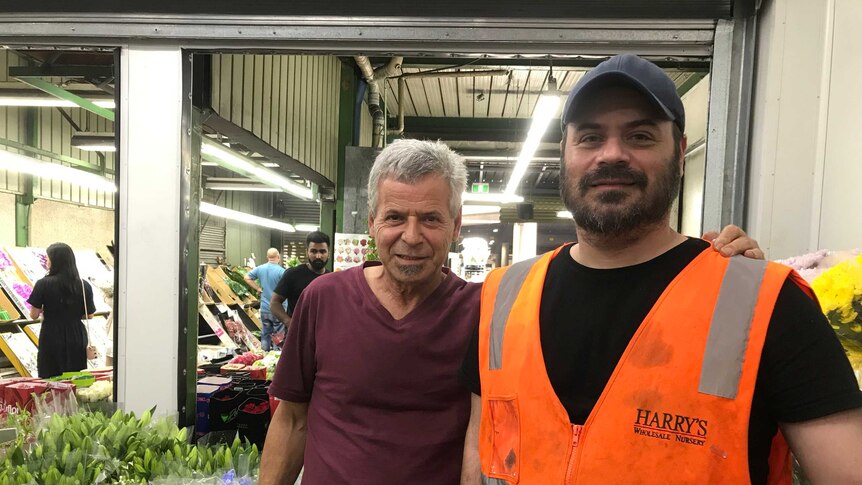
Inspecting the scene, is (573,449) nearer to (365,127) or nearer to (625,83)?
(625,83)

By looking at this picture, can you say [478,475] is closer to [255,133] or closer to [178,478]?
[178,478]

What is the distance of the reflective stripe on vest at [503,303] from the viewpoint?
1.18 m

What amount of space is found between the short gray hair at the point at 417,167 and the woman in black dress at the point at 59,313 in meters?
4.62

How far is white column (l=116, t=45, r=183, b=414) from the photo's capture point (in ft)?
7.89

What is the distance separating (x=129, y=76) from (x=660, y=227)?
2.49m

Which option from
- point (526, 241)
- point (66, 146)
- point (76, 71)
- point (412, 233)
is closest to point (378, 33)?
point (412, 233)

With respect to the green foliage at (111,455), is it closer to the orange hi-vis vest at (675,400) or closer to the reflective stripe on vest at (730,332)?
the orange hi-vis vest at (675,400)

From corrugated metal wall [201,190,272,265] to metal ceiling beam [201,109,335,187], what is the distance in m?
9.26

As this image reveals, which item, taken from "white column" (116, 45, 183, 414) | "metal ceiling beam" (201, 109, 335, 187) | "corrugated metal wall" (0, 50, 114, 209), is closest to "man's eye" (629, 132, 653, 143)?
"white column" (116, 45, 183, 414)

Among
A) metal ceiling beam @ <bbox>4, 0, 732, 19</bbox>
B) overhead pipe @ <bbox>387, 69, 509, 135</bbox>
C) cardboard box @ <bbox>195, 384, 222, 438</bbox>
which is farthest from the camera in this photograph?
overhead pipe @ <bbox>387, 69, 509, 135</bbox>

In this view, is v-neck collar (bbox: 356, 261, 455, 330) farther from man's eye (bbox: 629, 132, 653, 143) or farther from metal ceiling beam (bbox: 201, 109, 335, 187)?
metal ceiling beam (bbox: 201, 109, 335, 187)

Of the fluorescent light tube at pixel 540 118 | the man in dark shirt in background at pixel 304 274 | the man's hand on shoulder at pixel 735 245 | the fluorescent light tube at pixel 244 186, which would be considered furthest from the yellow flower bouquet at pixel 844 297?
the fluorescent light tube at pixel 244 186

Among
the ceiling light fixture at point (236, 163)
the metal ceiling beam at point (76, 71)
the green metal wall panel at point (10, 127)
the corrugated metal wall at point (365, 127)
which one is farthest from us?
the corrugated metal wall at point (365, 127)

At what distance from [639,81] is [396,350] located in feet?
3.09
